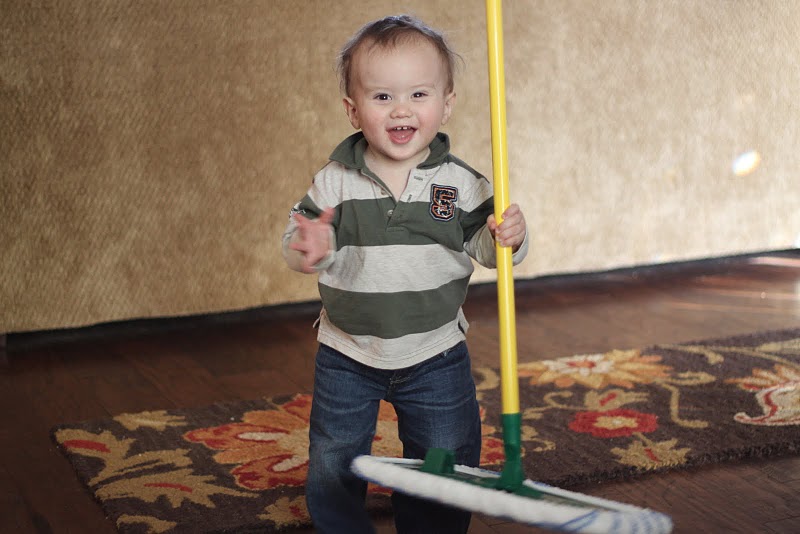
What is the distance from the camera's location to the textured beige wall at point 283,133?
202cm

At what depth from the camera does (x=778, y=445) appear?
144 centimetres

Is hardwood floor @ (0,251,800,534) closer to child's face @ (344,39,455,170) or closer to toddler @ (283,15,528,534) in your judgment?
toddler @ (283,15,528,534)

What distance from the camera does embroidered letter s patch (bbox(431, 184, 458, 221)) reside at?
1051 millimetres

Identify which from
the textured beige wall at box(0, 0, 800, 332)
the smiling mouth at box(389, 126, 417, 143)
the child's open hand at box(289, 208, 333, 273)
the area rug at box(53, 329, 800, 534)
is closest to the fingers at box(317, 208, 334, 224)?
the child's open hand at box(289, 208, 333, 273)

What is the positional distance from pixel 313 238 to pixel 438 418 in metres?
0.24

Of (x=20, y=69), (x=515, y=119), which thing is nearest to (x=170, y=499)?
(x=20, y=69)

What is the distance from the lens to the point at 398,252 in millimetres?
1041

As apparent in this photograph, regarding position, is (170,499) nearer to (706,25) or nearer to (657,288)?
(657,288)

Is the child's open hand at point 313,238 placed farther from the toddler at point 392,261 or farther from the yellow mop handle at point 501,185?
the yellow mop handle at point 501,185

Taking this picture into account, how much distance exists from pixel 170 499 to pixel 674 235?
1630 millimetres

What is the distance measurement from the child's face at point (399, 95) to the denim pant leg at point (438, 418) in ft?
0.73

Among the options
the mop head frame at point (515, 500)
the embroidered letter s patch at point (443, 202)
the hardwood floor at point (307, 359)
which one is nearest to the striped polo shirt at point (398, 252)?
the embroidered letter s patch at point (443, 202)

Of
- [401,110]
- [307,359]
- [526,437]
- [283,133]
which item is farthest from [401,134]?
[283,133]

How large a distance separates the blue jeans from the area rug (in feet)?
0.60
